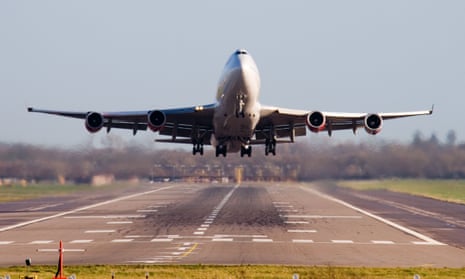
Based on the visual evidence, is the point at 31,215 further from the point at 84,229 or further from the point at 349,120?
the point at 349,120

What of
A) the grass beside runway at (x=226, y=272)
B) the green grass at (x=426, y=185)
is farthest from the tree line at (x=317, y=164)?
the grass beside runway at (x=226, y=272)

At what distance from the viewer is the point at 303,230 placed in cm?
5075

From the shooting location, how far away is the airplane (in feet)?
151

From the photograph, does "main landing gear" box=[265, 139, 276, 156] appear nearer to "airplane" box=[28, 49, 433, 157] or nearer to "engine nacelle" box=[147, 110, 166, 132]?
"airplane" box=[28, 49, 433, 157]

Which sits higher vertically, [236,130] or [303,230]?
[236,130]

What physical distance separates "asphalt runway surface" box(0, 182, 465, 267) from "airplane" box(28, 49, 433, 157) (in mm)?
5637

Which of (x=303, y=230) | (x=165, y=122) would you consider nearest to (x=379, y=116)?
(x=303, y=230)

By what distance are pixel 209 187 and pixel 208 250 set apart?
75.1m

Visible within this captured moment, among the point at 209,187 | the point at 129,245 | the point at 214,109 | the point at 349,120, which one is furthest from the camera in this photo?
the point at 209,187

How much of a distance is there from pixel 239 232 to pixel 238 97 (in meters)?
8.18

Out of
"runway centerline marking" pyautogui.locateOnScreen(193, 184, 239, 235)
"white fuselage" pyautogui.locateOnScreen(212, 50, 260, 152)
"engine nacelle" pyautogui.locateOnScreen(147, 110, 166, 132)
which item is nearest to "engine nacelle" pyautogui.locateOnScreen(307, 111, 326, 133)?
"white fuselage" pyautogui.locateOnScreen(212, 50, 260, 152)

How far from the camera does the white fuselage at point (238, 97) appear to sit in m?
45.0

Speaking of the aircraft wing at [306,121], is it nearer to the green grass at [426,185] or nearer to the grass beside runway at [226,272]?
the green grass at [426,185]

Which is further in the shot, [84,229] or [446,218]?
[446,218]
